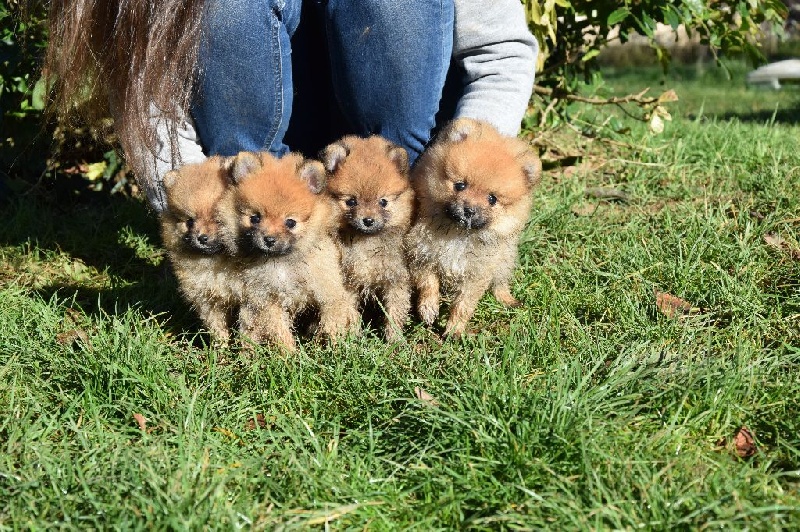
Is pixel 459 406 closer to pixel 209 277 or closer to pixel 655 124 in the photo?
pixel 209 277

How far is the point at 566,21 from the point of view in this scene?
14.9 feet

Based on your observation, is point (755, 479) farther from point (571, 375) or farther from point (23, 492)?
point (23, 492)

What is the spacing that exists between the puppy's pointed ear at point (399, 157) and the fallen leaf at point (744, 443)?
1.43m

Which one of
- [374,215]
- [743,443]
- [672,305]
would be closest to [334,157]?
[374,215]

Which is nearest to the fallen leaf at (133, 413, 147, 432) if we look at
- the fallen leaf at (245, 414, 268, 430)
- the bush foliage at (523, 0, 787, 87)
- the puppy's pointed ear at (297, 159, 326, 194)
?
the fallen leaf at (245, 414, 268, 430)

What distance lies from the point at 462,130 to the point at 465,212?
0.30 meters

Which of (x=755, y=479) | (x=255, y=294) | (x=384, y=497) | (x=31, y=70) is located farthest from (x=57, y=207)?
(x=755, y=479)

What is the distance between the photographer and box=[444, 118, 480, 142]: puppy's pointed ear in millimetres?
2889

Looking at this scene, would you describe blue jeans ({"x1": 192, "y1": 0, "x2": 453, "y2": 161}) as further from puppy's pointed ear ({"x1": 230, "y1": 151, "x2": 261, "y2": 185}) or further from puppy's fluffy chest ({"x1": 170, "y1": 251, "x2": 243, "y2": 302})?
puppy's fluffy chest ({"x1": 170, "y1": 251, "x2": 243, "y2": 302})

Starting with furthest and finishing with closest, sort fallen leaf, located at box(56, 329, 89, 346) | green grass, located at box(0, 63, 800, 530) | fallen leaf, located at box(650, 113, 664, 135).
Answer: fallen leaf, located at box(650, 113, 664, 135)
fallen leaf, located at box(56, 329, 89, 346)
green grass, located at box(0, 63, 800, 530)

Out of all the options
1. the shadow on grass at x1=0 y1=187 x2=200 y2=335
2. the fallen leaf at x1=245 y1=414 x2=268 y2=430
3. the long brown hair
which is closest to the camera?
the fallen leaf at x1=245 y1=414 x2=268 y2=430

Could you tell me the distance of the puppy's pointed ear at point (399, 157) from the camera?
9.53ft

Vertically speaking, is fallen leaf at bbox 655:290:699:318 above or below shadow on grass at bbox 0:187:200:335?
above

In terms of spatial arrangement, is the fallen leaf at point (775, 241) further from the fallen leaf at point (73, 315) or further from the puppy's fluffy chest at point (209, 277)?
the fallen leaf at point (73, 315)
